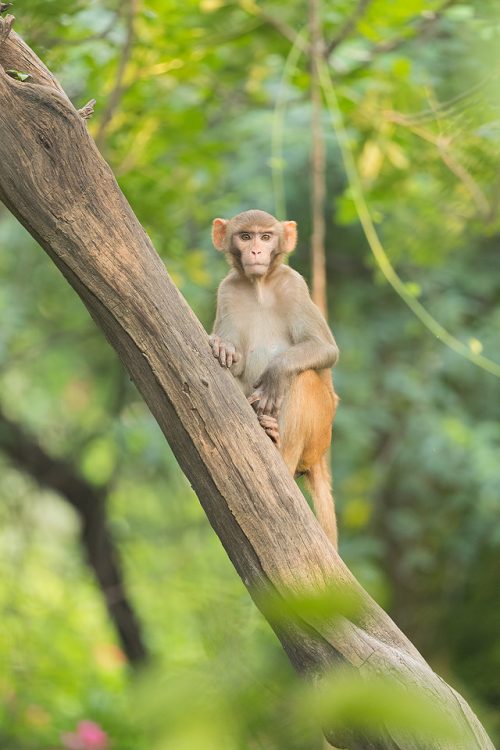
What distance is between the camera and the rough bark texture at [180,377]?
118 inches

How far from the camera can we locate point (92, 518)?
929cm

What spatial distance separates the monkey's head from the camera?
14.2ft

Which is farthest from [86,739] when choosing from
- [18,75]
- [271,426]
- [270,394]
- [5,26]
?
[5,26]

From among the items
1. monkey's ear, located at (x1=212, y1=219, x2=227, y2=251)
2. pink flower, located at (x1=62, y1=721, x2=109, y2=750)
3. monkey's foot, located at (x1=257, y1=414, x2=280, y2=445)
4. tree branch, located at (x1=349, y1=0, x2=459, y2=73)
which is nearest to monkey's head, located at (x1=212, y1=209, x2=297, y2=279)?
monkey's ear, located at (x1=212, y1=219, x2=227, y2=251)

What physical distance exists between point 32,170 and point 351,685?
8.08 ft

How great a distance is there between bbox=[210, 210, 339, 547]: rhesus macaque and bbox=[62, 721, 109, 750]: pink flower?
14.0 feet

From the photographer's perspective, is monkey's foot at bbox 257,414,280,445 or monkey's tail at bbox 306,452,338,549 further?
monkey's tail at bbox 306,452,338,549

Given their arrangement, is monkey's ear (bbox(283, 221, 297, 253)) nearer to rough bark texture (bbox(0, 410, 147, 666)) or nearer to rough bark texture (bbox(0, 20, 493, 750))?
rough bark texture (bbox(0, 20, 493, 750))

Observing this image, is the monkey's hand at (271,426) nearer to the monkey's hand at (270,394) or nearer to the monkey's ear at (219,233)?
the monkey's hand at (270,394)

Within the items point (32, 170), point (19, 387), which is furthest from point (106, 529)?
point (32, 170)

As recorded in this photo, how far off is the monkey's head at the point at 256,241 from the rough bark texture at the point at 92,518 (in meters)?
4.93

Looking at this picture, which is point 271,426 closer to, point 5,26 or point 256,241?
point 256,241

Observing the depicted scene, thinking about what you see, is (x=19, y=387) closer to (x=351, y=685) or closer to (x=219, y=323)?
(x=219, y=323)

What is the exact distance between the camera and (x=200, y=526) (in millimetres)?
9117
